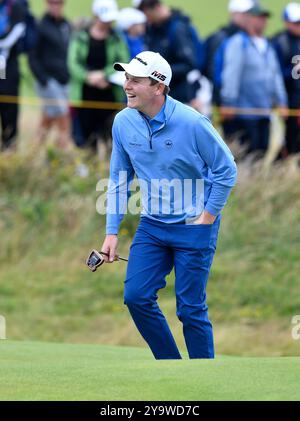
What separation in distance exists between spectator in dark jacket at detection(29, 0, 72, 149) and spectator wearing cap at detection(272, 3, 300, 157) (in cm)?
290

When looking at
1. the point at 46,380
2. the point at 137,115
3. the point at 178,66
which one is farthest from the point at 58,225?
the point at 46,380

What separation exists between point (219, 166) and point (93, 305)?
7.58m

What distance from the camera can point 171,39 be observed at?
17.2 meters

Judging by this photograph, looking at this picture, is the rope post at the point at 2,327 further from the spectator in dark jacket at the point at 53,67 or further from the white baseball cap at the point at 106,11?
the white baseball cap at the point at 106,11

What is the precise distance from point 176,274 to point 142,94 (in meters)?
1.30

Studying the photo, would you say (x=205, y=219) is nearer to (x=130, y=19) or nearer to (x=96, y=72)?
(x=96, y=72)

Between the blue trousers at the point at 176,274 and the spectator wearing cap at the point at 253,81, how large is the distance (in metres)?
8.16

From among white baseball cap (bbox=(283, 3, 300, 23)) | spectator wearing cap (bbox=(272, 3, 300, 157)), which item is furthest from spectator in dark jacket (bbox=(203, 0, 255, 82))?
spectator wearing cap (bbox=(272, 3, 300, 157))

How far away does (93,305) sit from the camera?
16.5 meters

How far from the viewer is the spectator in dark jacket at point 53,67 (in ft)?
58.0

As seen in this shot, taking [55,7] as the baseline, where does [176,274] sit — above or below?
below

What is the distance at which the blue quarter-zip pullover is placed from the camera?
9188 mm

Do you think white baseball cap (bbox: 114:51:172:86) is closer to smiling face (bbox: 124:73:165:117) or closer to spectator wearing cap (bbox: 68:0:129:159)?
smiling face (bbox: 124:73:165:117)

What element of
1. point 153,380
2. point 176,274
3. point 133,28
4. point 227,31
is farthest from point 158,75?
point 227,31
